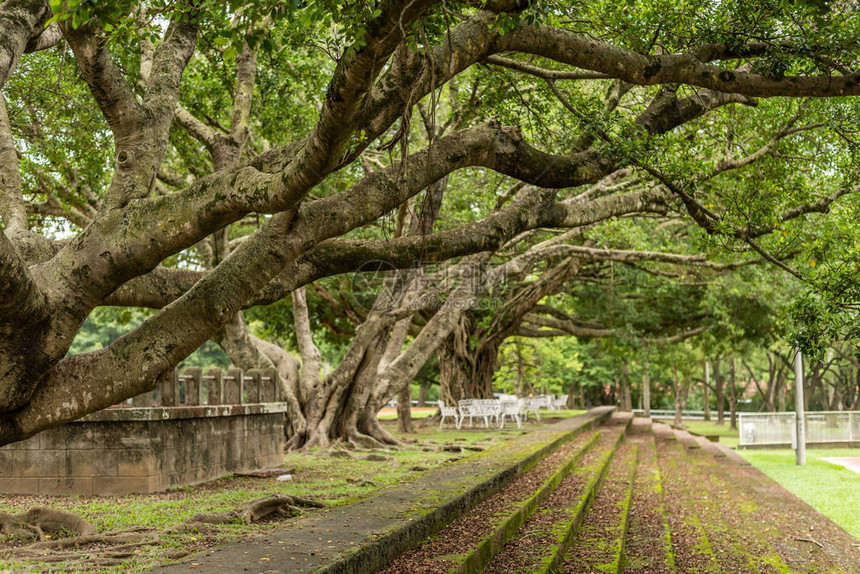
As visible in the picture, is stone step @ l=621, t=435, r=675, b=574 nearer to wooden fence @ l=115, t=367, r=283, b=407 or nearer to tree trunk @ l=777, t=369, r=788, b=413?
wooden fence @ l=115, t=367, r=283, b=407

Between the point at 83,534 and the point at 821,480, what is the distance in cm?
1403

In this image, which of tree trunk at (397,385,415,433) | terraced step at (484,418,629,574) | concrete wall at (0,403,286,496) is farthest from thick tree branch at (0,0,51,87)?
tree trunk at (397,385,415,433)

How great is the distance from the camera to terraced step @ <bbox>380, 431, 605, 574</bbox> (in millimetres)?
4645

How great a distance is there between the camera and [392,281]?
14.3 metres

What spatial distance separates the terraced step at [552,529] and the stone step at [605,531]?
0.30 feet

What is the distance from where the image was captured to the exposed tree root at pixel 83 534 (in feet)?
15.7

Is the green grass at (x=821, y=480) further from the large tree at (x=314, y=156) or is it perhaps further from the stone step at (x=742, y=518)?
the large tree at (x=314, y=156)

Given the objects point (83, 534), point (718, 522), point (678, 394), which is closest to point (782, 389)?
point (678, 394)

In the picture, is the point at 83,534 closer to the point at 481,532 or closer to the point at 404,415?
the point at 481,532

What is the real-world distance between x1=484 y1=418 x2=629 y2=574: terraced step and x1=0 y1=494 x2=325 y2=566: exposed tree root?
7.13 ft

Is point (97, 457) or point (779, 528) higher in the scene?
point (97, 457)

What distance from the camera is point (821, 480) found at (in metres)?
14.5

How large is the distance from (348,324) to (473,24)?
17.7m

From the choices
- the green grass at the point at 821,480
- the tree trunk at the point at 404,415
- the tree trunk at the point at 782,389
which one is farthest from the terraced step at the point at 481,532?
the tree trunk at the point at 782,389
